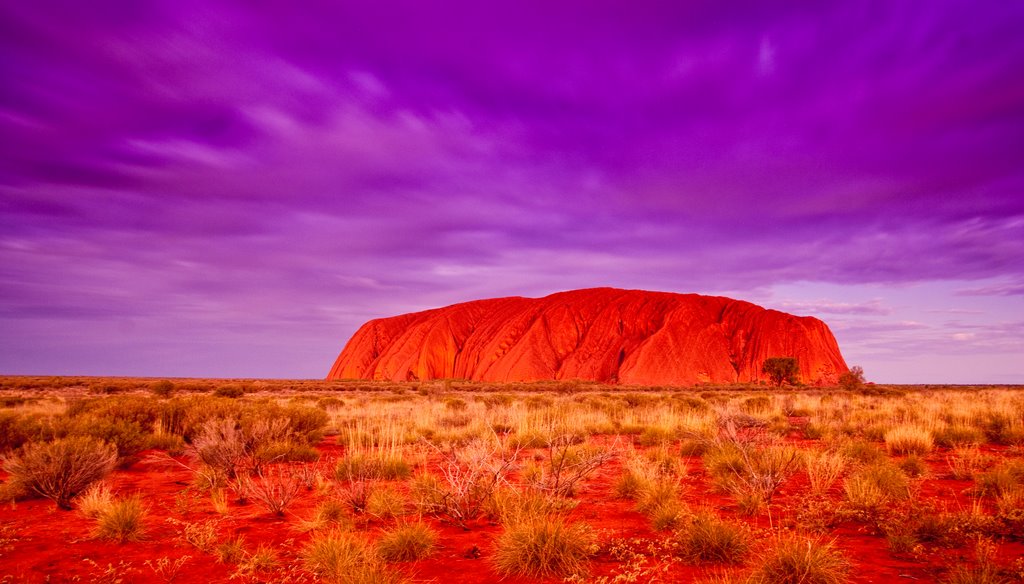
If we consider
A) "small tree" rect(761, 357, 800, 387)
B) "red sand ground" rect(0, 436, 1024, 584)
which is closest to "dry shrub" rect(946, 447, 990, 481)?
"red sand ground" rect(0, 436, 1024, 584)

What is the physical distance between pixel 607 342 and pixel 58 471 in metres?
59.7

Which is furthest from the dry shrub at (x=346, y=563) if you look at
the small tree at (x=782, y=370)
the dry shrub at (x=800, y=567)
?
the small tree at (x=782, y=370)

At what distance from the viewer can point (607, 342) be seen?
63562 mm

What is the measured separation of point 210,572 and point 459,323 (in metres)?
70.5

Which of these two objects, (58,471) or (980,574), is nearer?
(980,574)

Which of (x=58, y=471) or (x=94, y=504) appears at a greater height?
(x=58, y=471)

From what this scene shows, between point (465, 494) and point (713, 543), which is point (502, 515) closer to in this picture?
point (465, 494)

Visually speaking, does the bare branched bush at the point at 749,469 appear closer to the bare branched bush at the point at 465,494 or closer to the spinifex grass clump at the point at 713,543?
the spinifex grass clump at the point at 713,543

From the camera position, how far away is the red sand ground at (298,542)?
411cm

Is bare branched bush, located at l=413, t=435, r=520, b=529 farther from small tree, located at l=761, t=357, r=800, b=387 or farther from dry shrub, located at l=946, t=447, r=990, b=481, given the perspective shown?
small tree, located at l=761, t=357, r=800, b=387

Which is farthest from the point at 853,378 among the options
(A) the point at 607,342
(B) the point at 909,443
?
(B) the point at 909,443

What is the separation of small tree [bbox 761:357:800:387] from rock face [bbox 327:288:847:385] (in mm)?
4346

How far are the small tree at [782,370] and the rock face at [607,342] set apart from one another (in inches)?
171

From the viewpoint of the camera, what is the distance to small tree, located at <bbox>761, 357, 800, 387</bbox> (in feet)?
173
